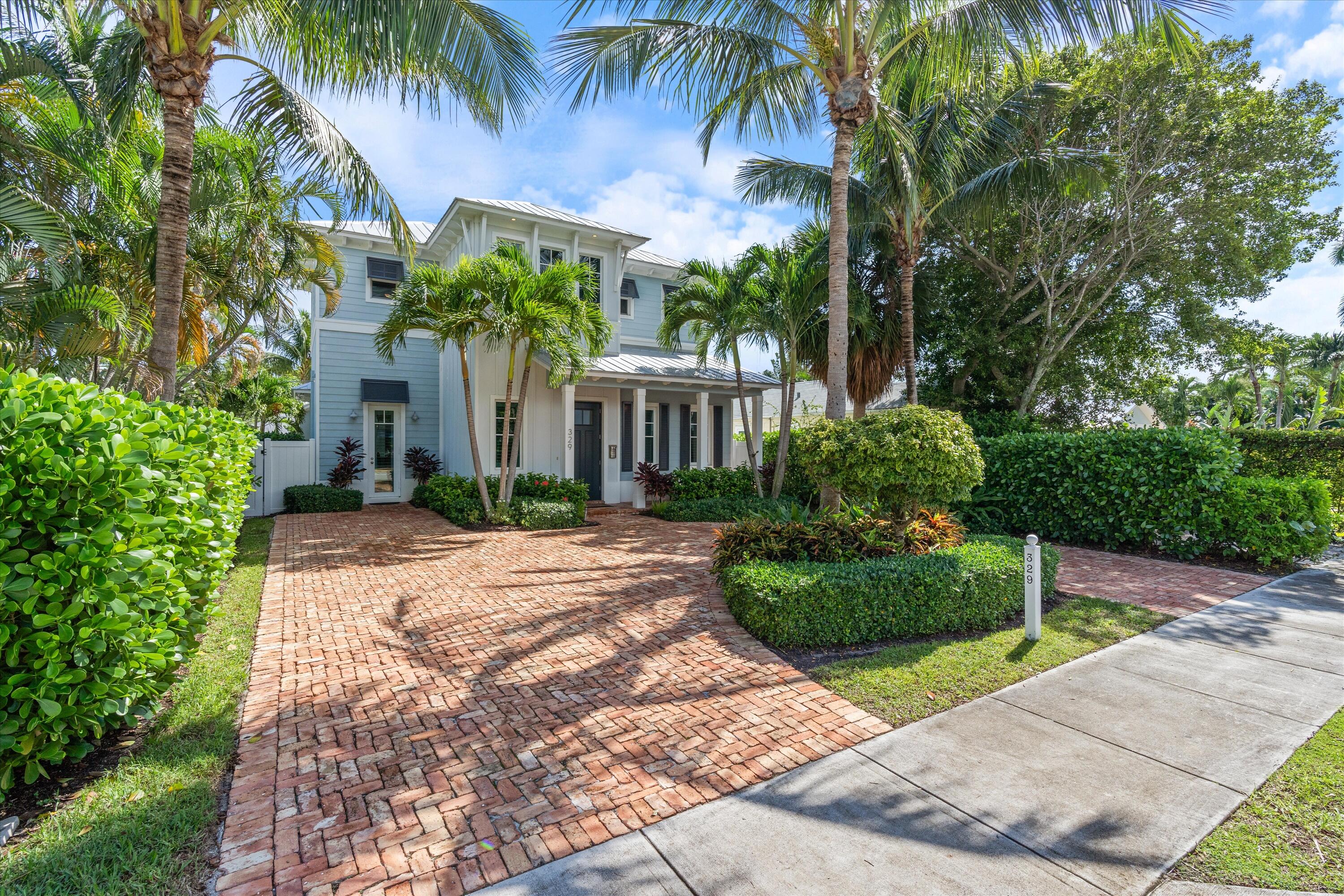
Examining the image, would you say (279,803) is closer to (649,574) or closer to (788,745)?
(788,745)

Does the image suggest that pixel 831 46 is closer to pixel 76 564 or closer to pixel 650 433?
pixel 76 564

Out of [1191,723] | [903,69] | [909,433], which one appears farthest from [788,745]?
[903,69]

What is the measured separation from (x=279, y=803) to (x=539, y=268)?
43.4ft

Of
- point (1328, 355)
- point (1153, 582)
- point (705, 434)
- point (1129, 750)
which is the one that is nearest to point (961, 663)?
point (1129, 750)

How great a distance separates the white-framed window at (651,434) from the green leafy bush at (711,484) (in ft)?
5.07

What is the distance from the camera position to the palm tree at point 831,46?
24.6 feet

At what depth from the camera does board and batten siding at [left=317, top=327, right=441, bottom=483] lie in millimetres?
15211

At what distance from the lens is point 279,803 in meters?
3.08

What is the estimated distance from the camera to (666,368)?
1538cm

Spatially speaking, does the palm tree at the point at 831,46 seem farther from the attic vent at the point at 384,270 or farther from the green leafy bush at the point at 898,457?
the attic vent at the point at 384,270

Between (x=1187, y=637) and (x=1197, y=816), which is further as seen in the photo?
(x=1187, y=637)

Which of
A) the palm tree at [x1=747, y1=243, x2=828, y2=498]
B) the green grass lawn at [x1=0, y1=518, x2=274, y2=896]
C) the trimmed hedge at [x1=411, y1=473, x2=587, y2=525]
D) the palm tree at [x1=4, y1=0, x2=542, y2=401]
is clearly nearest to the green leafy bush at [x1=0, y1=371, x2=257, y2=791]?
the green grass lawn at [x1=0, y1=518, x2=274, y2=896]

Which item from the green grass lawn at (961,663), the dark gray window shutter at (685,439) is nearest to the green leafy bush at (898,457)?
the green grass lawn at (961,663)

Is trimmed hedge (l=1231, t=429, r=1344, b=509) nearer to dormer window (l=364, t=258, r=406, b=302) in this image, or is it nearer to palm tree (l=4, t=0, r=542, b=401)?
palm tree (l=4, t=0, r=542, b=401)
